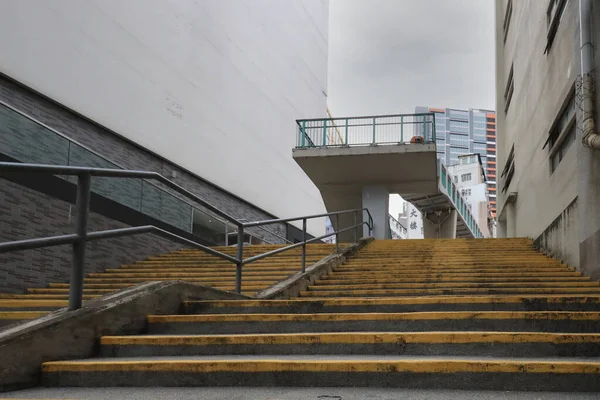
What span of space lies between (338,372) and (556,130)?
26.8 ft

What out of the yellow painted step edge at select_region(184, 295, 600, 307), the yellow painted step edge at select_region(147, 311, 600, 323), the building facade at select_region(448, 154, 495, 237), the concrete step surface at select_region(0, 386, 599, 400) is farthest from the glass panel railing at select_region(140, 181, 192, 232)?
the building facade at select_region(448, 154, 495, 237)

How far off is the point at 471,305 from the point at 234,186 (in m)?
12.4

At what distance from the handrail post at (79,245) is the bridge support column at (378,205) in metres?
15.4

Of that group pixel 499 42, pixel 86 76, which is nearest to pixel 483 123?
pixel 499 42

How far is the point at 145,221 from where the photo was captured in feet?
31.2

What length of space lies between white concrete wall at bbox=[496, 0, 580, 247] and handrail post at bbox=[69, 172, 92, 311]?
21.3 feet

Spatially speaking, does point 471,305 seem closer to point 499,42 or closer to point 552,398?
point 552,398

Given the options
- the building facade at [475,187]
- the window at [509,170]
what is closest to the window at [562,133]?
the window at [509,170]

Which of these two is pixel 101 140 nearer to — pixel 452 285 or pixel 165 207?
pixel 165 207

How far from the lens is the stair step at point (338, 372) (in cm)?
265

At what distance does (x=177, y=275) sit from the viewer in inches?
313

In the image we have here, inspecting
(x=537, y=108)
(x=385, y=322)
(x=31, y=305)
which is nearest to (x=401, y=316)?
(x=385, y=322)

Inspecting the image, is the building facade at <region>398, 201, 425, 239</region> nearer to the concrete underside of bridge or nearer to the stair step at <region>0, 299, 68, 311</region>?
the concrete underside of bridge

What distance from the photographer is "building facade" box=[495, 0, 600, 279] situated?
6.85 meters
